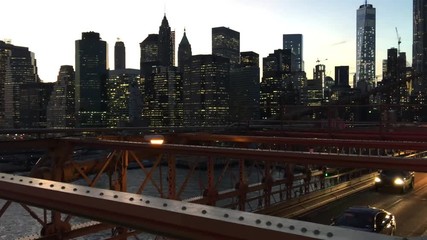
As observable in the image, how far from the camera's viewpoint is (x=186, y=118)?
3862 centimetres

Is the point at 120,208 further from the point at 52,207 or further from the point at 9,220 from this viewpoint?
the point at 9,220

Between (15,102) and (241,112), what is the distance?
127 metres

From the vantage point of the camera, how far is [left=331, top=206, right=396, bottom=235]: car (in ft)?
43.9

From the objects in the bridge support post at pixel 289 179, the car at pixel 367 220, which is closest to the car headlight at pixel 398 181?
the bridge support post at pixel 289 179

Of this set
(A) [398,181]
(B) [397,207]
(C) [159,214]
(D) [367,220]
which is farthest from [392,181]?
(C) [159,214]

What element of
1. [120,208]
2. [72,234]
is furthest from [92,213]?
[72,234]

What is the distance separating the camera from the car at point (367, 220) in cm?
1339

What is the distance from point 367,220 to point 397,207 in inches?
297

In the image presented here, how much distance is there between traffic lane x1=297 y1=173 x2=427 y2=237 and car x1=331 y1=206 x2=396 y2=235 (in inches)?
32.7

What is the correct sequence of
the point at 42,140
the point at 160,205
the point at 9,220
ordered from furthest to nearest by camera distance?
the point at 9,220 → the point at 42,140 → the point at 160,205

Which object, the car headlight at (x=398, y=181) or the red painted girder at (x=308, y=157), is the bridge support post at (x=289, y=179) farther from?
the red painted girder at (x=308, y=157)

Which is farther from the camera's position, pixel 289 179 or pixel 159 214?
pixel 289 179

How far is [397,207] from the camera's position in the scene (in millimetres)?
20172

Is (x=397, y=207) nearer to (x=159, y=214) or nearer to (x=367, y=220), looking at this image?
(x=367, y=220)
